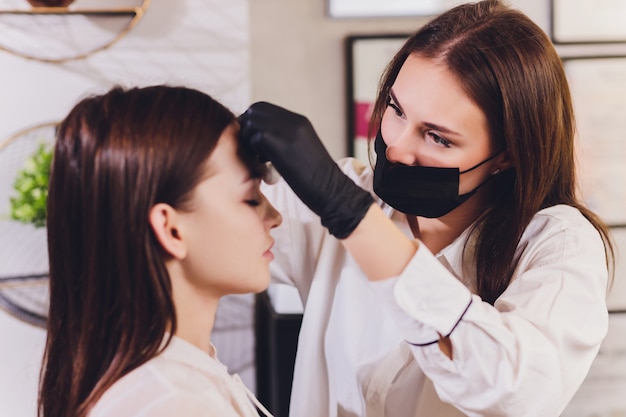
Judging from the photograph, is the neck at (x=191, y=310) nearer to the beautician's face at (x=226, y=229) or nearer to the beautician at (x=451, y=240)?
the beautician's face at (x=226, y=229)

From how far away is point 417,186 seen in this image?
1252 mm

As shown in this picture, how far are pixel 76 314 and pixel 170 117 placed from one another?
0.32 m

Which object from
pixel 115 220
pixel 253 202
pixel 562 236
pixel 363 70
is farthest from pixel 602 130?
pixel 115 220

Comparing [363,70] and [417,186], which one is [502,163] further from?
[363,70]

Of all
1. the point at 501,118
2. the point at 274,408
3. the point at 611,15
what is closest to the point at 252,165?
the point at 501,118

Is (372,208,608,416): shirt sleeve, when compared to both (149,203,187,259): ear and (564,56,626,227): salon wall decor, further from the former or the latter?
(564,56,626,227): salon wall decor

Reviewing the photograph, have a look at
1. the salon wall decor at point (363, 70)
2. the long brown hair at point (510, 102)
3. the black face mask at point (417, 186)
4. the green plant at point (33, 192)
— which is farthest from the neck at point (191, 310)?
the salon wall decor at point (363, 70)

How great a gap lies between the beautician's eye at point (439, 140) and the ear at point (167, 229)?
21.6 inches

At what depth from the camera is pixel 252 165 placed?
102 cm

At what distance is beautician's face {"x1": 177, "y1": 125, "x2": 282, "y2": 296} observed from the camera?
95 centimetres

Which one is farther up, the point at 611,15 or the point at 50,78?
the point at 611,15

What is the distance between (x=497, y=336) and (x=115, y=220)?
0.58 meters

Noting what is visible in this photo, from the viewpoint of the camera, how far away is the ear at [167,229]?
90 centimetres

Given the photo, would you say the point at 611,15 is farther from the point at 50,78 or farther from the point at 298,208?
the point at 50,78
